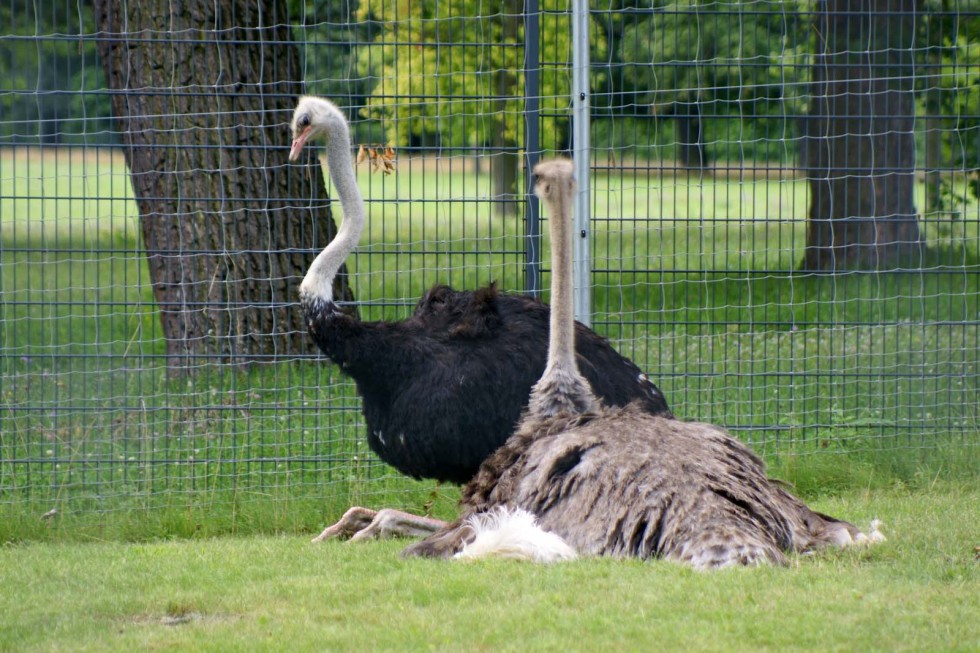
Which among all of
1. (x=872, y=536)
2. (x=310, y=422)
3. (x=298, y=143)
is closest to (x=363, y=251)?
(x=310, y=422)

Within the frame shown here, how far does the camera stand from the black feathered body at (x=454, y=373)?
20.9 feet

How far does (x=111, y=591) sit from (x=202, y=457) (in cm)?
259

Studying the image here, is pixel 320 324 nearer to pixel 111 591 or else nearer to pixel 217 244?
pixel 111 591

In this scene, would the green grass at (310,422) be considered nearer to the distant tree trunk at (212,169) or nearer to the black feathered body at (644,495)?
the distant tree trunk at (212,169)

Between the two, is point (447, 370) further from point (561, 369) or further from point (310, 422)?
point (310, 422)

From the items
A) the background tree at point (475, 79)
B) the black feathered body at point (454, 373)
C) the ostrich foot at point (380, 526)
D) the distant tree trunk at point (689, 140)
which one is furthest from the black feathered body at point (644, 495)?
the background tree at point (475, 79)

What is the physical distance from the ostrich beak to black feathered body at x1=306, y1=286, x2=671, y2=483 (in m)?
0.86

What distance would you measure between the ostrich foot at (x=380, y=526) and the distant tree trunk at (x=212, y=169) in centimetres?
228

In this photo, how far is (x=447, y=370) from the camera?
21.0ft

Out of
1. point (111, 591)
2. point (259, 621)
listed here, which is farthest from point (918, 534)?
point (111, 591)

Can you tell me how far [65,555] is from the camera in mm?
6414

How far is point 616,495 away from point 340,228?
247cm

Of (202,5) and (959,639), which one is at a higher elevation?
(202,5)

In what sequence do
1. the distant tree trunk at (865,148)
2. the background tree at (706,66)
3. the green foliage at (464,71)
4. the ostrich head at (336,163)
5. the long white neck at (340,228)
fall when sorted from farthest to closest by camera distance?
the distant tree trunk at (865,148)
the background tree at (706,66)
the green foliage at (464,71)
the ostrich head at (336,163)
the long white neck at (340,228)
